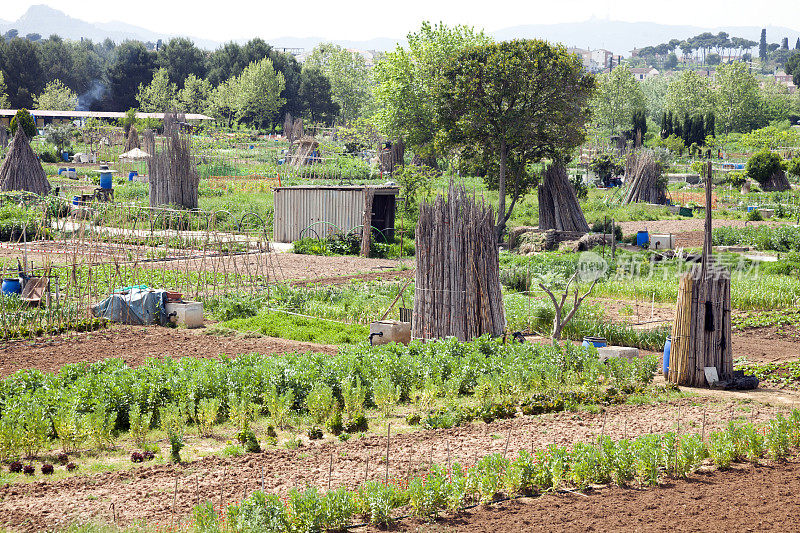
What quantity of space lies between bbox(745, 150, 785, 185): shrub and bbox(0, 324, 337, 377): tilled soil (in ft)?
109

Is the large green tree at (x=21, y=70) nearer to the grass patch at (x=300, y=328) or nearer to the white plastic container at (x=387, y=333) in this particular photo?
the grass patch at (x=300, y=328)

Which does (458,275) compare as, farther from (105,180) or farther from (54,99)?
(54,99)

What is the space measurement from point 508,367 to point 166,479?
15.7ft

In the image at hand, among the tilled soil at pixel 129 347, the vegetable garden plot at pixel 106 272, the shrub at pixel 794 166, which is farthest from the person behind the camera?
the shrub at pixel 794 166

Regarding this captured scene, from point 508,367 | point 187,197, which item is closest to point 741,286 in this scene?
point 508,367

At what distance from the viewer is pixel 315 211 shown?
1121 inches

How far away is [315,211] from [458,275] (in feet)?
47.3

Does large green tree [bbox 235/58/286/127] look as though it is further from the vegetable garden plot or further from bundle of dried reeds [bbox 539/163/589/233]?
bundle of dried reeds [bbox 539/163/589/233]

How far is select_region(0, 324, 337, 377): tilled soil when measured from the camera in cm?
1384

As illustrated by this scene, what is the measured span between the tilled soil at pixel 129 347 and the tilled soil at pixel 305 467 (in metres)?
4.58

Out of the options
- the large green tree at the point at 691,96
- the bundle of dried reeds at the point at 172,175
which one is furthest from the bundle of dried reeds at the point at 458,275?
the large green tree at the point at 691,96

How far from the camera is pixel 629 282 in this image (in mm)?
20781

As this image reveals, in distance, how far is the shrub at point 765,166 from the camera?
4238 cm

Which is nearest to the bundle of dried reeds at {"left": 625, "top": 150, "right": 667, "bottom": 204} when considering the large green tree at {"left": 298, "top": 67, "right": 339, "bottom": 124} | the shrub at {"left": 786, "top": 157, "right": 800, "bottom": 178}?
the shrub at {"left": 786, "top": 157, "right": 800, "bottom": 178}
